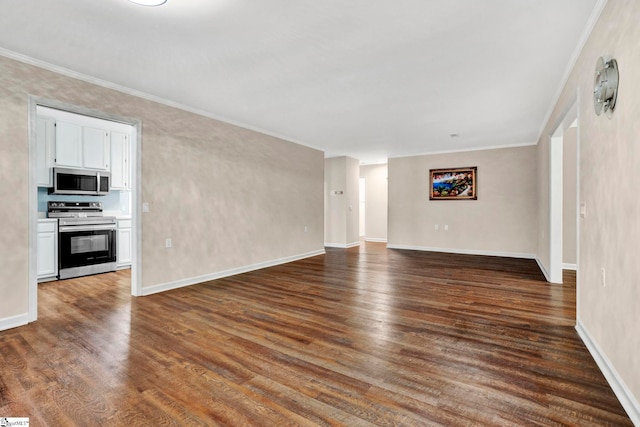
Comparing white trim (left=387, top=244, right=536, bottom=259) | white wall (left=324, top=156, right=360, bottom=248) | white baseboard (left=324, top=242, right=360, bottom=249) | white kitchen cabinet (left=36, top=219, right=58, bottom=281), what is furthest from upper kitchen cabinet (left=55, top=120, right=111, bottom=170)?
white trim (left=387, top=244, right=536, bottom=259)

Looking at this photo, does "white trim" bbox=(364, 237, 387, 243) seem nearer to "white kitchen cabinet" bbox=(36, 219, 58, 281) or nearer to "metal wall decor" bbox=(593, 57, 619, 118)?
"white kitchen cabinet" bbox=(36, 219, 58, 281)

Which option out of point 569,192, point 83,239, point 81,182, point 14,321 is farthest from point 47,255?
point 569,192

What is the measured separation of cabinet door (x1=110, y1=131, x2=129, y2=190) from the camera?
5555mm

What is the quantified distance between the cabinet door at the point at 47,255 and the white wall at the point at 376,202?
759 cm

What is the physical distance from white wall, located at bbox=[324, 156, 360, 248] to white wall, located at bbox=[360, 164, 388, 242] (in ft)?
4.11

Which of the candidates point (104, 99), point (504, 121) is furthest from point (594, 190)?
point (104, 99)

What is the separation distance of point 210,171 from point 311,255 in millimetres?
3097

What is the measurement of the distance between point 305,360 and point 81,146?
5.14 meters

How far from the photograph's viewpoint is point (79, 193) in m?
5.13

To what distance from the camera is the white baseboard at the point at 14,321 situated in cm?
285

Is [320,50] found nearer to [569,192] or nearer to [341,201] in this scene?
[569,192]

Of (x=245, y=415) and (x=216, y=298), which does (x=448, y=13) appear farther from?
(x=216, y=298)

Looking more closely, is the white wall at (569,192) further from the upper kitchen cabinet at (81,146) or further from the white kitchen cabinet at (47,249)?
the white kitchen cabinet at (47,249)

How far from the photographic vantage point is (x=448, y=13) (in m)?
2.26
